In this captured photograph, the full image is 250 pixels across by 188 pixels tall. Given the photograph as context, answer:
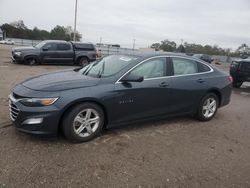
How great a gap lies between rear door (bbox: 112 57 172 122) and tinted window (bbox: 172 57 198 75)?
0.88ft

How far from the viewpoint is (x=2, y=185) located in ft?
11.0

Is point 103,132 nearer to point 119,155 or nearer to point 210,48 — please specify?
point 119,155

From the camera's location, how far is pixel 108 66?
5.51 metres

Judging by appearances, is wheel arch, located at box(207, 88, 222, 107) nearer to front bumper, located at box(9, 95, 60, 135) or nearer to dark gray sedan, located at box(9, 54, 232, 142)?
dark gray sedan, located at box(9, 54, 232, 142)

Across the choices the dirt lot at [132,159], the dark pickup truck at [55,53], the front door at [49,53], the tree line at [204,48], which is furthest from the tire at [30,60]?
the tree line at [204,48]

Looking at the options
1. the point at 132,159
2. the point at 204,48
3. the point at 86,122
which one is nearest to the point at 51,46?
the point at 86,122

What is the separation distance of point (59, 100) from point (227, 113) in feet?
15.7

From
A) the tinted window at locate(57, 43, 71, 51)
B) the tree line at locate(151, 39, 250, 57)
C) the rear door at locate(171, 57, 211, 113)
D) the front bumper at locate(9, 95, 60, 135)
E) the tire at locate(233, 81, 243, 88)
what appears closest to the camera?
the front bumper at locate(9, 95, 60, 135)

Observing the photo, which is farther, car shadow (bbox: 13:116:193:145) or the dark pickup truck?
the dark pickup truck

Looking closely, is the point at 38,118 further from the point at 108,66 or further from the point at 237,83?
the point at 237,83

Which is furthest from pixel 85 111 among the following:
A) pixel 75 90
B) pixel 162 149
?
pixel 162 149

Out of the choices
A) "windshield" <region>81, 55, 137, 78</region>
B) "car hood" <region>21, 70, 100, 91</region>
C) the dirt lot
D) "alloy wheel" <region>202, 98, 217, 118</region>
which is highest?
"windshield" <region>81, 55, 137, 78</region>

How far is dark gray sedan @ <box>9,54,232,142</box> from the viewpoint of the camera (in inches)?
171

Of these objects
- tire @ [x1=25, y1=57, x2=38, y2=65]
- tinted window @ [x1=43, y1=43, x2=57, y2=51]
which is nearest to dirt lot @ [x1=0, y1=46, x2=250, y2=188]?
tire @ [x1=25, y1=57, x2=38, y2=65]
